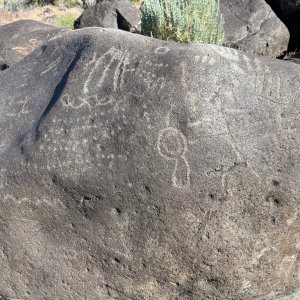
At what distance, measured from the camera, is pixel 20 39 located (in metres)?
4.49

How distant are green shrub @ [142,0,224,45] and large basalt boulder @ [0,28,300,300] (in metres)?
1.48

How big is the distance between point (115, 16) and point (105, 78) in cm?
412

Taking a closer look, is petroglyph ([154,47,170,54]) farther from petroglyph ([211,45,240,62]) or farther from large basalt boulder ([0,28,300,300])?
petroglyph ([211,45,240,62])

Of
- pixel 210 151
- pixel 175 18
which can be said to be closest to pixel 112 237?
pixel 210 151

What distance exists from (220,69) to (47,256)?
3.85ft

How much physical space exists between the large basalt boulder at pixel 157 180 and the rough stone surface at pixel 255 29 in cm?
261

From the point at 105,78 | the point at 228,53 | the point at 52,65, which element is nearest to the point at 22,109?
the point at 52,65

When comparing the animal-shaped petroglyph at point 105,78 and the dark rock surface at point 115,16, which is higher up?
the animal-shaped petroglyph at point 105,78

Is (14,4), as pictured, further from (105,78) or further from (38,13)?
(105,78)

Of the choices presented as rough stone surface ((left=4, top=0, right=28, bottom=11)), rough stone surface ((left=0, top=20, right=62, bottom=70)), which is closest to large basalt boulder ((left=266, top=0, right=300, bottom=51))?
rough stone surface ((left=0, top=20, right=62, bottom=70))

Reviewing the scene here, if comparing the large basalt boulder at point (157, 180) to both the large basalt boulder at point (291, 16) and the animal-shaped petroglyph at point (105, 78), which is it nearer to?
the animal-shaped petroglyph at point (105, 78)

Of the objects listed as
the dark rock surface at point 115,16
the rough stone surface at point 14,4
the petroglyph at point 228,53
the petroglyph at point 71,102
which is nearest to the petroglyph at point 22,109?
the petroglyph at point 71,102

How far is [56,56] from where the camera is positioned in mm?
2371

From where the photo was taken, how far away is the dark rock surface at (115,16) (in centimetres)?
577
